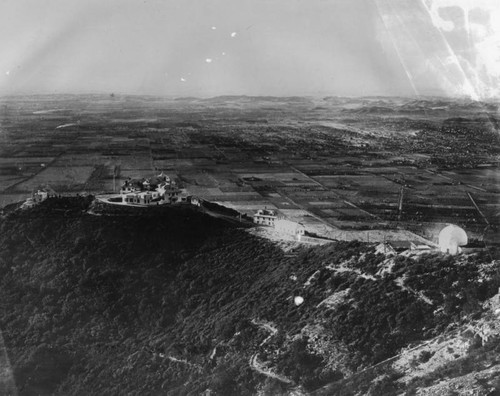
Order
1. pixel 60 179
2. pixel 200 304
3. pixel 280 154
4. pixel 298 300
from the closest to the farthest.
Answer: pixel 298 300 → pixel 200 304 → pixel 60 179 → pixel 280 154

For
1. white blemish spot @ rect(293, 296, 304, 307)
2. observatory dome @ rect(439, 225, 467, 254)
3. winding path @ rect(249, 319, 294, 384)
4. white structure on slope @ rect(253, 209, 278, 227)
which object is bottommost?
winding path @ rect(249, 319, 294, 384)

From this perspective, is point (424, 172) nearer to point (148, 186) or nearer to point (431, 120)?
point (431, 120)

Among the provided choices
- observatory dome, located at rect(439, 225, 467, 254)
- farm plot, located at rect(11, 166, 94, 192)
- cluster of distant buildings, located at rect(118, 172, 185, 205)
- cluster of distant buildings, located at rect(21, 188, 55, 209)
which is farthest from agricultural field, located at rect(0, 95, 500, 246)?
observatory dome, located at rect(439, 225, 467, 254)

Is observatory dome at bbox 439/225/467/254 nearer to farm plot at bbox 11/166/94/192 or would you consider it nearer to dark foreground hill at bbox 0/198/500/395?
dark foreground hill at bbox 0/198/500/395

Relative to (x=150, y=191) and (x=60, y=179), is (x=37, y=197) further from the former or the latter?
(x=150, y=191)

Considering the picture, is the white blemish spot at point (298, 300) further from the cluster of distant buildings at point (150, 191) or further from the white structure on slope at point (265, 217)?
the cluster of distant buildings at point (150, 191)

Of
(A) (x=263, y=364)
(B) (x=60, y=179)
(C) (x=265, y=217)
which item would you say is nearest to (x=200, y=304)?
(A) (x=263, y=364)

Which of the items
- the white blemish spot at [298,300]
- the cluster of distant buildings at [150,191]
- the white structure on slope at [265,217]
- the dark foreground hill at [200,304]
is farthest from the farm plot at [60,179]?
the white blemish spot at [298,300]
